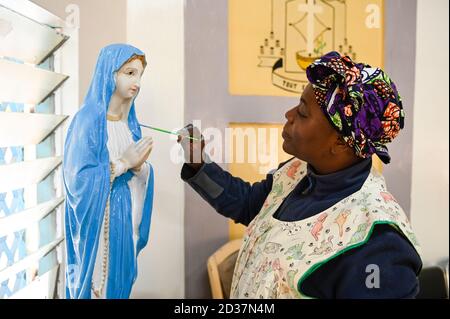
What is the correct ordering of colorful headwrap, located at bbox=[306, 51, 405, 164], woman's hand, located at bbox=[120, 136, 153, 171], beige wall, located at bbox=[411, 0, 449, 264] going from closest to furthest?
colorful headwrap, located at bbox=[306, 51, 405, 164] < woman's hand, located at bbox=[120, 136, 153, 171] < beige wall, located at bbox=[411, 0, 449, 264]

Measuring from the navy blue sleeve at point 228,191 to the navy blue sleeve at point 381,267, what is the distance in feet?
0.76

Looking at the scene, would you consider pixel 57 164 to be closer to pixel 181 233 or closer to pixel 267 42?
pixel 181 233

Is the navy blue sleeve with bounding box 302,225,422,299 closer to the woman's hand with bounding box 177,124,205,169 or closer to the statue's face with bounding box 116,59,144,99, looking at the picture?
the woman's hand with bounding box 177,124,205,169

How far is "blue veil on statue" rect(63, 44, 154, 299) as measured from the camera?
2.63 feet

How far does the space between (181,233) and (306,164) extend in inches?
11.1

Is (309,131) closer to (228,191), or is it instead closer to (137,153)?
(228,191)

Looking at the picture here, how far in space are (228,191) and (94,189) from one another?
0.85 feet

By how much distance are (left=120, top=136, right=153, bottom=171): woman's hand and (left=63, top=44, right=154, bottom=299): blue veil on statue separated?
1cm

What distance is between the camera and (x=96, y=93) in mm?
809

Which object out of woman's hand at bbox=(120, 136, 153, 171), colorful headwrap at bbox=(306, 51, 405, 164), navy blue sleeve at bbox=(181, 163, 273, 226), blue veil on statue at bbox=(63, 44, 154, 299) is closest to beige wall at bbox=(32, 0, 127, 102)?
blue veil on statue at bbox=(63, 44, 154, 299)

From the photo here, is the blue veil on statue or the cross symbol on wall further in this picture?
the cross symbol on wall

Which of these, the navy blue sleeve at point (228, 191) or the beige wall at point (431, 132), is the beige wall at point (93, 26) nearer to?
the navy blue sleeve at point (228, 191)

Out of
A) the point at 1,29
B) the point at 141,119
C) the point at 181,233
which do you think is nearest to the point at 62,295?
the point at 181,233

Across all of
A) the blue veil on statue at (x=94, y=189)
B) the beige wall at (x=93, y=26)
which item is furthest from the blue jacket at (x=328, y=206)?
the beige wall at (x=93, y=26)
